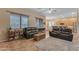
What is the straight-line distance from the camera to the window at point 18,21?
9.73ft

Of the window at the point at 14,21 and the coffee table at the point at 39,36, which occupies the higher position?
the window at the point at 14,21

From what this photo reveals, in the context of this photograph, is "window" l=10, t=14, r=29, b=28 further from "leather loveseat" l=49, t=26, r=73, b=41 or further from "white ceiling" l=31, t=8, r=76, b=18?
"leather loveseat" l=49, t=26, r=73, b=41

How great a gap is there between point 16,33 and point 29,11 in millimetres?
590

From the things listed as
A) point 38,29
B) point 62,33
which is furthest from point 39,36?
point 62,33

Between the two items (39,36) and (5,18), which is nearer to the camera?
(5,18)

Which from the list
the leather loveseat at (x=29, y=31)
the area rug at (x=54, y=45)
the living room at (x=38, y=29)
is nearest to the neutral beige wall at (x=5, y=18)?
the living room at (x=38, y=29)

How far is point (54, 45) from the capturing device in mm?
2992

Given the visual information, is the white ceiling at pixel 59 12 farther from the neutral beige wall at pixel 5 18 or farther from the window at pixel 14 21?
the window at pixel 14 21

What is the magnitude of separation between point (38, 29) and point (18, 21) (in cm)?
50

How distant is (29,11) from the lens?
9.84 feet

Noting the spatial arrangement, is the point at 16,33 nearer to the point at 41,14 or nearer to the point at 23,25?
the point at 23,25

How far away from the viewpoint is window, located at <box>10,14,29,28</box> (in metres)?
2.96

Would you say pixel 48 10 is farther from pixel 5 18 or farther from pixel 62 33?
pixel 5 18
